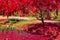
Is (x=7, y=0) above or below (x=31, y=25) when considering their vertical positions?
above

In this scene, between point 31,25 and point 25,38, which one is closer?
point 25,38

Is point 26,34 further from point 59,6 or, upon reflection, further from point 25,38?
point 59,6

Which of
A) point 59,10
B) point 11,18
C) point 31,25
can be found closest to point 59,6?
→ point 59,10

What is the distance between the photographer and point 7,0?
755 cm

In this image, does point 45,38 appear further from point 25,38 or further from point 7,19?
point 7,19

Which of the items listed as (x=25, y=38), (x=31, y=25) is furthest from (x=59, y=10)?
(x=25, y=38)

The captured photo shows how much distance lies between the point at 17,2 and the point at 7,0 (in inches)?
13.6

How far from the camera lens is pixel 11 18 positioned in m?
7.74

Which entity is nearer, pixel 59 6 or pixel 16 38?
pixel 16 38

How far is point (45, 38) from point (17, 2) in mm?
1492

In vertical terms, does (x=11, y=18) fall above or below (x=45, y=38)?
above

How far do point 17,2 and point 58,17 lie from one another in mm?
1585

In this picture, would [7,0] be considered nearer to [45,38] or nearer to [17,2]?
[17,2]

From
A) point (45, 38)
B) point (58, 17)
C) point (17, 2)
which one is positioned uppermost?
point (17, 2)
